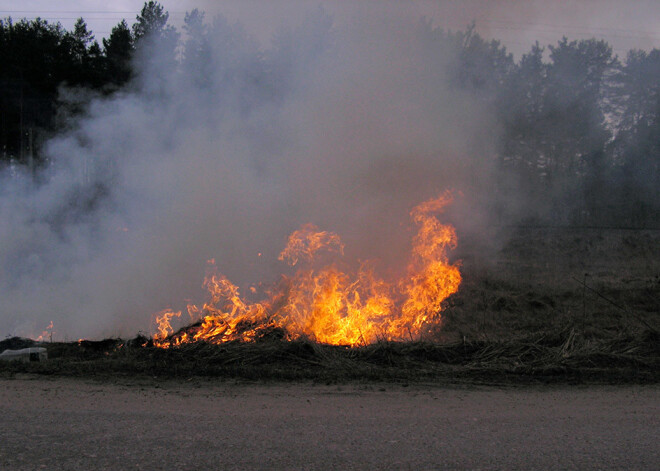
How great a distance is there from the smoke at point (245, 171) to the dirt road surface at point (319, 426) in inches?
156

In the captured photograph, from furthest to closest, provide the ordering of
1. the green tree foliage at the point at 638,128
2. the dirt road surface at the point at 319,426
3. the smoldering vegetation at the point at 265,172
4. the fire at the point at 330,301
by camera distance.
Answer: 1. the green tree foliage at the point at 638,128
2. the smoldering vegetation at the point at 265,172
3. the fire at the point at 330,301
4. the dirt road surface at the point at 319,426

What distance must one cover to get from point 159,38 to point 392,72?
619 cm

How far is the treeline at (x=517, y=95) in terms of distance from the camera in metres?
10.4

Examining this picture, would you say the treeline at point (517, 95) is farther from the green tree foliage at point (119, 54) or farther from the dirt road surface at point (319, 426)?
the dirt road surface at point (319, 426)

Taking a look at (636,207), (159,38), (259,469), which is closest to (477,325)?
(259,469)

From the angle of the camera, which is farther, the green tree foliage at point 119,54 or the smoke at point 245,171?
the green tree foliage at point 119,54

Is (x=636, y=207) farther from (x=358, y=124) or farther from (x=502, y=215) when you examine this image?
(x=358, y=124)

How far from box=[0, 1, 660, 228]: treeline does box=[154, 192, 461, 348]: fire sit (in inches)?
125

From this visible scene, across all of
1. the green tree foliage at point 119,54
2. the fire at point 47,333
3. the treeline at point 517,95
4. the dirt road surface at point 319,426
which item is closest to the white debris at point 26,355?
the dirt road surface at point 319,426

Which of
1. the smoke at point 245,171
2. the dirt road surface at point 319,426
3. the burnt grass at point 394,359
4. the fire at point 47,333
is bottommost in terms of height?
the dirt road surface at point 319,426

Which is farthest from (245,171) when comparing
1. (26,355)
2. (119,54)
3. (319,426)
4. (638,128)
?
(638,128)

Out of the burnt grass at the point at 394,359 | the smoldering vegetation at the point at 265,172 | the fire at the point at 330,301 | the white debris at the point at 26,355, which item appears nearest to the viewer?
the burnt grass at the point at 394,359

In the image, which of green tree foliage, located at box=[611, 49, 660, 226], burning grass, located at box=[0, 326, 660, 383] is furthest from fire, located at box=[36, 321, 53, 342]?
green tree foliage, located at box=[611, 49, 660, 226]

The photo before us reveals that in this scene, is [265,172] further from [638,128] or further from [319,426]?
[638,128]
